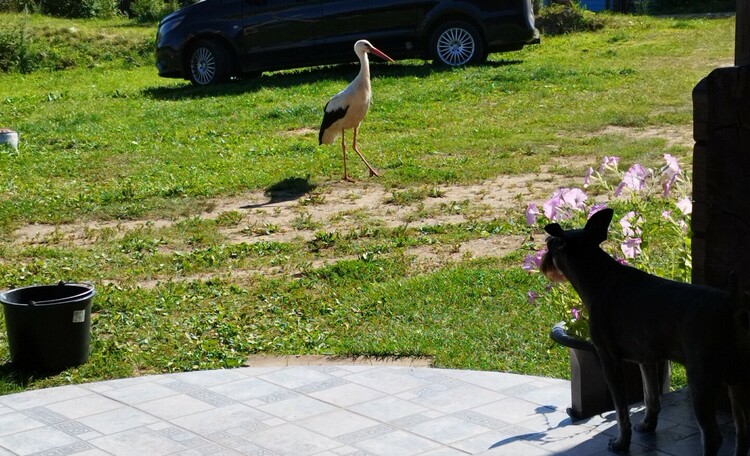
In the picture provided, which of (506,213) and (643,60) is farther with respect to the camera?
(643,60)

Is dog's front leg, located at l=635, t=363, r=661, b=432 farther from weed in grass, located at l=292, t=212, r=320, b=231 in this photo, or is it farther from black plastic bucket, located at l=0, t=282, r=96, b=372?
weed in grass, located at l=292, t=212, r=320, b=231

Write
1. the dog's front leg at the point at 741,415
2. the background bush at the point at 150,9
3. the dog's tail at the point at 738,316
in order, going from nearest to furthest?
the dog's tail at the point at 738,316 → the dog's front leg at the point at 741,415 → the background bush at the point at 150,9

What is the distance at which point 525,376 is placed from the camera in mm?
6566

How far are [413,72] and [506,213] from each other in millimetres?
7999

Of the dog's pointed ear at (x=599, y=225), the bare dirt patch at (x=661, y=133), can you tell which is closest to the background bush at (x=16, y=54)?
the bare dirt patch at (x=661, y=133)

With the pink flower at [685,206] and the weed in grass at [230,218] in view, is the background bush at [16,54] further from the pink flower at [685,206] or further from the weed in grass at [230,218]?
the pink flower at [685,206]

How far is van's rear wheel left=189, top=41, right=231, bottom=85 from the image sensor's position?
19.0 metres

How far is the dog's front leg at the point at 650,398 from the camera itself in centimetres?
499

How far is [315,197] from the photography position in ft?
39.6

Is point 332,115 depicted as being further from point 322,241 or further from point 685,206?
point 685,206

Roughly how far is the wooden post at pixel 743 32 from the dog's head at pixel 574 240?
1.00 meters

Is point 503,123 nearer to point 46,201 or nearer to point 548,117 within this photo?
point 548,117

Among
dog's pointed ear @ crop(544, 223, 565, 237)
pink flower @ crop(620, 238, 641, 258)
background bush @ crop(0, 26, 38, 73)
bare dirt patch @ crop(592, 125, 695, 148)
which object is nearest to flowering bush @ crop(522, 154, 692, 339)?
pink flower @ crop(620, 238, 641, 258)

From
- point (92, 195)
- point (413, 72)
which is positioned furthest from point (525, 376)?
point (413, 72)
